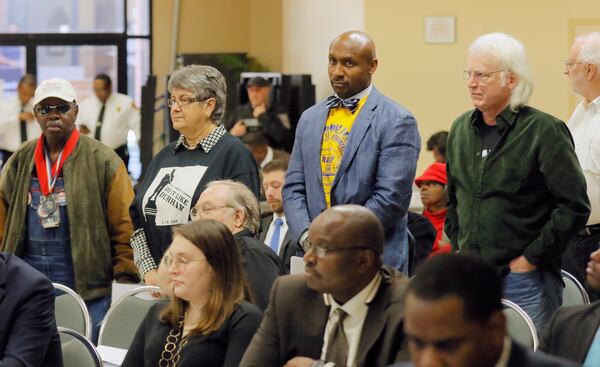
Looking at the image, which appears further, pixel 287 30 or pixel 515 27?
pixel 287 30

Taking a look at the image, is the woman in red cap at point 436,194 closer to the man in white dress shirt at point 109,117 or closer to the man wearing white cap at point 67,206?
the man wearing white cap at point 67,206

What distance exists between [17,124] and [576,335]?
10.2 meters

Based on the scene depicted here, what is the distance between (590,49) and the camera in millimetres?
5004

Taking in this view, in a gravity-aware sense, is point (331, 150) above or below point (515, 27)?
below

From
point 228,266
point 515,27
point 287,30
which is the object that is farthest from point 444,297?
point 287,30

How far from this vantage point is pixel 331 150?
439 centimetres

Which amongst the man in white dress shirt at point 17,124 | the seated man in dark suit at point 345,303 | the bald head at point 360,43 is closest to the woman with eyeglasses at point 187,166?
the bald head at point 360,43

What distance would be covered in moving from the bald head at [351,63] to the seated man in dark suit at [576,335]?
5.03ft

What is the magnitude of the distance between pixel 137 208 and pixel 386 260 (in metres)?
1.14

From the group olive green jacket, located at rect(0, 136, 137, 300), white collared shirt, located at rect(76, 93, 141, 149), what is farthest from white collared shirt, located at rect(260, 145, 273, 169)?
olive green jacket, located at rect(0, 136, 137, 300)

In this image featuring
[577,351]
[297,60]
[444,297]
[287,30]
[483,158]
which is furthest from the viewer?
[287,30]

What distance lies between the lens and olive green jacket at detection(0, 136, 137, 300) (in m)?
5.10

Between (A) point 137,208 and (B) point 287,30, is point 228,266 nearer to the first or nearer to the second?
(A) point 137,208

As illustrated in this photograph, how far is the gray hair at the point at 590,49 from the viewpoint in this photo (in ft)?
16.4
